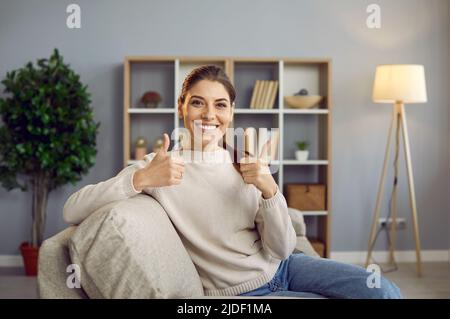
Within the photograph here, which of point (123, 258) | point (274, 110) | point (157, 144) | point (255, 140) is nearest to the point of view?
point (123, 258)

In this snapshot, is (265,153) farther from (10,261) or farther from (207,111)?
(10,261)

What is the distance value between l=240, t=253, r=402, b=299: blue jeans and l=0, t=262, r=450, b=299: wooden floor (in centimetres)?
202

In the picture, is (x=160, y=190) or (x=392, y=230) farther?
(x=392, y=230)

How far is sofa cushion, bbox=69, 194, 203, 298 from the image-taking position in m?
1.00

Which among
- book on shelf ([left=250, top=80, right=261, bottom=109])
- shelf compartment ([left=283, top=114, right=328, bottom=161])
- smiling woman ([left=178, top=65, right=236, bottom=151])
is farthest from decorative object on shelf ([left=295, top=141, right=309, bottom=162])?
smiling woman ([left=178, top=65, right=236, bottom=151])

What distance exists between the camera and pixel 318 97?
12.4 ft

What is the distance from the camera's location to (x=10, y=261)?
153 inches

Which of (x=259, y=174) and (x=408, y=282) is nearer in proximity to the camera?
(x=259, y=174)

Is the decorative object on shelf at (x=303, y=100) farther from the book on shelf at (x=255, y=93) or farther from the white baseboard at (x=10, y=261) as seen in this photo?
the white baseboard at (x=10, y=261)

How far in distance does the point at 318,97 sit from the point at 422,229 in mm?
1272

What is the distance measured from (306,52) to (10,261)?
8.25 feet

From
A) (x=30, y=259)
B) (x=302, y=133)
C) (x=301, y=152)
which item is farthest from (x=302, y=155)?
(x=30, y=259)

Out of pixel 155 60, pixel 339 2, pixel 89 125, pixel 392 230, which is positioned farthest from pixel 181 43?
pixel 392 230
